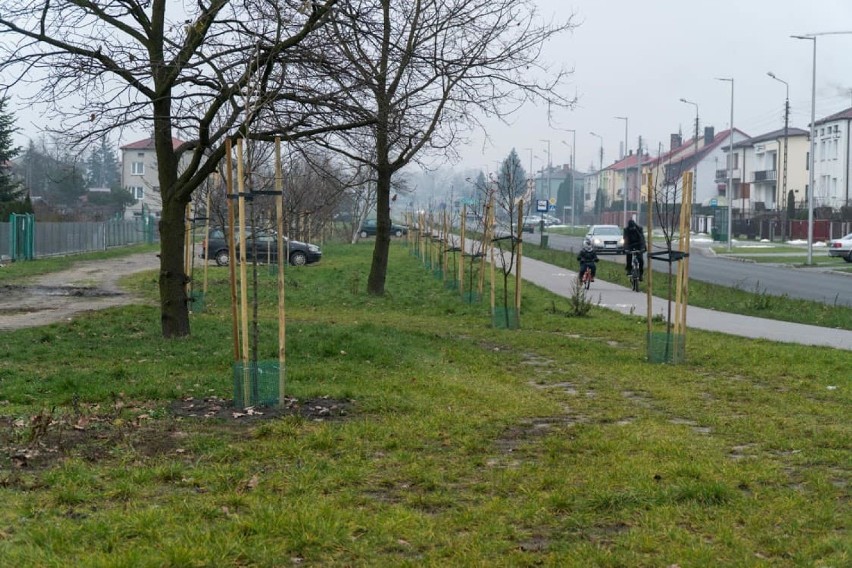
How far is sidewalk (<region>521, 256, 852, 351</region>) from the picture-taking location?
54.8 ft

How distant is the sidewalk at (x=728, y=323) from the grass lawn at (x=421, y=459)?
10.8ft

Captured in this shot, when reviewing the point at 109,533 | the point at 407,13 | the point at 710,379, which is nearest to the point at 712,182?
the point at 407,13

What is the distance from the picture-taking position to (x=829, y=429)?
320 inches

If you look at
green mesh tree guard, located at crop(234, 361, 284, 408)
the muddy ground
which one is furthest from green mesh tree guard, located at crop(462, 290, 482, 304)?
green mesh tree guard, located at crop(234, 361, 284, 408)

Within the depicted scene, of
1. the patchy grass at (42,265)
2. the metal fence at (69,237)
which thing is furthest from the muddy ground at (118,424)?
the metal fence at (69,237)

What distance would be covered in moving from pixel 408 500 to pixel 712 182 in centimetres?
11119

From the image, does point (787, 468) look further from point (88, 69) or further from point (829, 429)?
point (88, 69)

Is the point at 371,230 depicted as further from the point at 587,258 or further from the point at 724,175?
the point at 587,258

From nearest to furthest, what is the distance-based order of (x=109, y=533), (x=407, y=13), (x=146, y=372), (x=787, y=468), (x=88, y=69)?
(x=109, y=533) < (x=787, y=468) < (x=146, y=372) < (x=88, y=69) < (x=407, y=13)

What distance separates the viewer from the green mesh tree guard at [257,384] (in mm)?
8711

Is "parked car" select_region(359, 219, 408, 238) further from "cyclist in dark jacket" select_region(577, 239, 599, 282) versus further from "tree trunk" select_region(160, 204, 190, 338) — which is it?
"tree trunk" select_region(160, 204, 190, 338)

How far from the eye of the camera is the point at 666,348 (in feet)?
42.1

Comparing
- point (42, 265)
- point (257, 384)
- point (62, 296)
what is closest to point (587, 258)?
point (62, 296)

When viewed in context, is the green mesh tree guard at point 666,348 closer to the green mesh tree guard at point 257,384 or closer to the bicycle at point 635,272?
the green mesh tree guard at point 257,384
